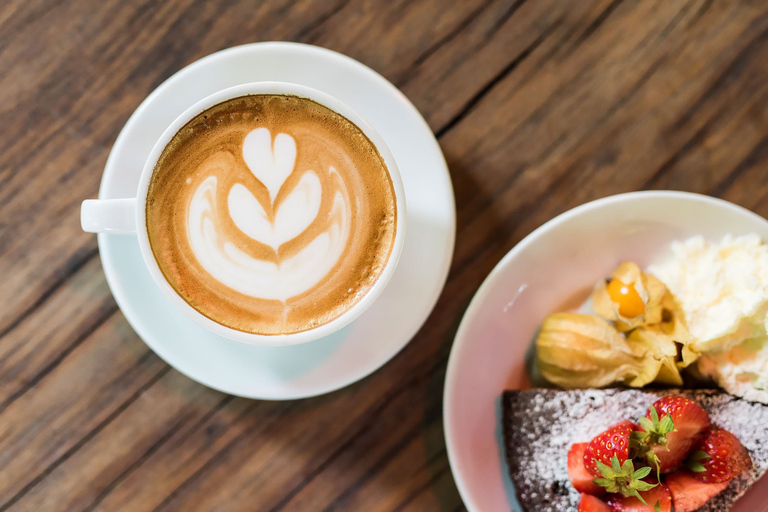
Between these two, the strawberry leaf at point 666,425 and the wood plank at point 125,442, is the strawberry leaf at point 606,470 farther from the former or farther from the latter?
the wood plank at point 125,442

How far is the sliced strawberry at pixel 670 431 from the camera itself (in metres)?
1.12

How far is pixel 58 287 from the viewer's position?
133cm

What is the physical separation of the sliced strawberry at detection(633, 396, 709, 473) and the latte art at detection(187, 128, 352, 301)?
2.24 ft

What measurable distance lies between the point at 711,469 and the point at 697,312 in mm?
311

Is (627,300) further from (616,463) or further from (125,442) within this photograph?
(125,442)

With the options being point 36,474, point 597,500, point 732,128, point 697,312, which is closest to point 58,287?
point 36,474

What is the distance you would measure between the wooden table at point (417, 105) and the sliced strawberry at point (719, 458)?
1.75 ft

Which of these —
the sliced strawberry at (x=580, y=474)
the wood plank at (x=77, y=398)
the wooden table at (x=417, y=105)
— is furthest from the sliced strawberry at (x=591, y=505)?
the wood plank at (x=77, y=398)

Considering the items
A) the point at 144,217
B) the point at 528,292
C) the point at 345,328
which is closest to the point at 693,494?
the point at 528,292

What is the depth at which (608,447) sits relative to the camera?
111 centimetres

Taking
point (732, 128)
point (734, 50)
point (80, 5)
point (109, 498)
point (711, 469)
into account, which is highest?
point (734, 50)

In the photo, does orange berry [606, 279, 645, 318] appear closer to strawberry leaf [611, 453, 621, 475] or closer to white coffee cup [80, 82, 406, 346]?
strawberry leaf [611, 453, 621, 475]

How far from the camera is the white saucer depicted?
3.57 feet

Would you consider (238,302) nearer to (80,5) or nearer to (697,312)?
(80,5)
